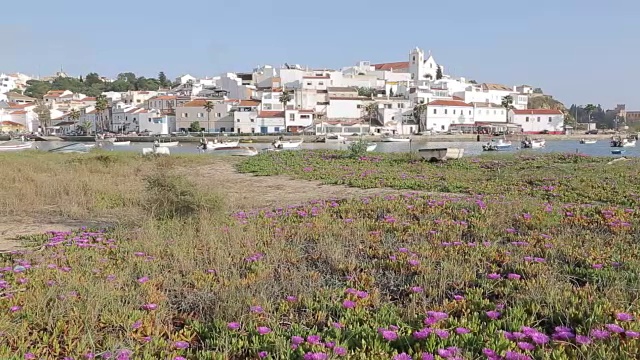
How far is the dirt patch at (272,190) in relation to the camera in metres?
12.9

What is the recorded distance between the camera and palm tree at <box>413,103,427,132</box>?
108 metres

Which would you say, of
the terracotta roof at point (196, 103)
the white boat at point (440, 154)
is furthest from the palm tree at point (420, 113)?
the white boat at point (440, 154)

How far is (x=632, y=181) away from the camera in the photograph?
13.8 m

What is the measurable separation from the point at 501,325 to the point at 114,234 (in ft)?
20.0

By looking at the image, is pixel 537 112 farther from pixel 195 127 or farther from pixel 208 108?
pixel 195 127

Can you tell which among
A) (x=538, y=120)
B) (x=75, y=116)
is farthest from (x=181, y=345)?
(x=75, y=116)

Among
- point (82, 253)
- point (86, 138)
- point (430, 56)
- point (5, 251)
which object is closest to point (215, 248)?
point (82, 253)

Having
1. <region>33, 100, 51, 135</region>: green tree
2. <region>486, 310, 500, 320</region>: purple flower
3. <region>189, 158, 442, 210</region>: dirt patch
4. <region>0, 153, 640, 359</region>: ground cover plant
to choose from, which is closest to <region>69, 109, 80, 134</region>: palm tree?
<region>33, 100, 51, 135</region>: green tree

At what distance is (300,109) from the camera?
105 meters

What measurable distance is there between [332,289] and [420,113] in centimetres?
10814

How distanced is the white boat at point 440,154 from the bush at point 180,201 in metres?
15.4

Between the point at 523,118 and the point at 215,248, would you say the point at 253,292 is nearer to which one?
the point at 215,248

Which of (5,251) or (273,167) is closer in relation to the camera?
(5,251)

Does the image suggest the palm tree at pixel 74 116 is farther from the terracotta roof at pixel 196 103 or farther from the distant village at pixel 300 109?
the terracotta roof at pixel 196 103
